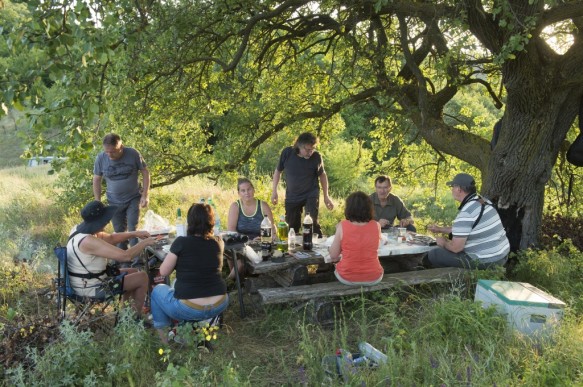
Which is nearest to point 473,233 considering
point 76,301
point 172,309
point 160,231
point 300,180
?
point 300,180

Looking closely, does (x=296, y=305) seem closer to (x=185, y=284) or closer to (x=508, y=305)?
(x=185, y=284)

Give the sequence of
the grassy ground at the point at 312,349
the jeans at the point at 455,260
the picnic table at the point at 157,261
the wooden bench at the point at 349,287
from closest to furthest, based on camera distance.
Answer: the grassy ground at the point at 312,349 < the wooden bench at the point at 349,287 < the picnic table at the point at 157,261 < the jeans at the point at 455,260

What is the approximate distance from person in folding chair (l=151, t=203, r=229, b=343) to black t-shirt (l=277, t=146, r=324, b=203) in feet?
8.87

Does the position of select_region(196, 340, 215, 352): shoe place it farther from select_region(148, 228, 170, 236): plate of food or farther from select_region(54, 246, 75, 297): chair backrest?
select_region(148, 228, 170, 236): plate of food

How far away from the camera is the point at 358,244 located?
14.8 ft

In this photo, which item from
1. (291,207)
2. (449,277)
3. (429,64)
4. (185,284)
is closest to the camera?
(185,284)

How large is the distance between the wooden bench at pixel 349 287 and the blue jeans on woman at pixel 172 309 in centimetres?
49

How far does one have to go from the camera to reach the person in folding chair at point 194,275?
13.1 ft

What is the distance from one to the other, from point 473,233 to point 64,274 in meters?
3.89

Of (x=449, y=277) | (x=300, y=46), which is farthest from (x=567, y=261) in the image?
(x=300, y=46)

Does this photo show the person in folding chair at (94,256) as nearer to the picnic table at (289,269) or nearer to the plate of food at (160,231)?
the picnic table at (289,269)

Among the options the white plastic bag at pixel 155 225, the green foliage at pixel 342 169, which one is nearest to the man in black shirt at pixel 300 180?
the white plastic bag at pixel 155 225

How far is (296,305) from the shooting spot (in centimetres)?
489

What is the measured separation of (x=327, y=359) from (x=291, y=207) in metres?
3.54
